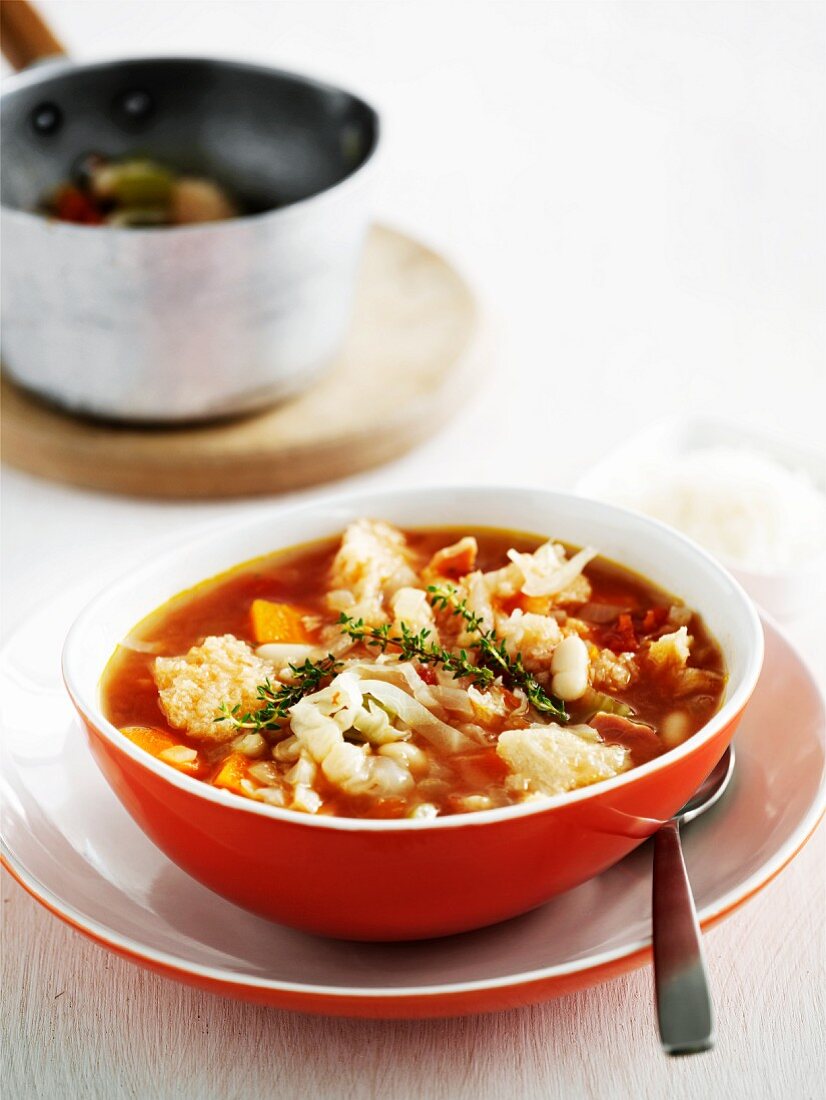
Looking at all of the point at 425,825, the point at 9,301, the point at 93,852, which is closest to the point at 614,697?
the point at 425,825

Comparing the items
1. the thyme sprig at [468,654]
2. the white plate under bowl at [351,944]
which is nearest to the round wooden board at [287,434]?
the white plate under bowl at [351,944]

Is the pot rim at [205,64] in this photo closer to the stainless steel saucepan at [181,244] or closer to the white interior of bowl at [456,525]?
the stainless steel saucepan at [181,244]

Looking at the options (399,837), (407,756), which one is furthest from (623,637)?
(399,837)

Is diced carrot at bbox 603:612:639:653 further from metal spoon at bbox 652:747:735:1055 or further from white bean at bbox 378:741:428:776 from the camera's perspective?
white bean at bbox 378:741:428:776

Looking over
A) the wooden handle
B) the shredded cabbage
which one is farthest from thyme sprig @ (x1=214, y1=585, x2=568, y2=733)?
the wooden handle

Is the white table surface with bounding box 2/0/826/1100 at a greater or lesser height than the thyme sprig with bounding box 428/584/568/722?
lesser
